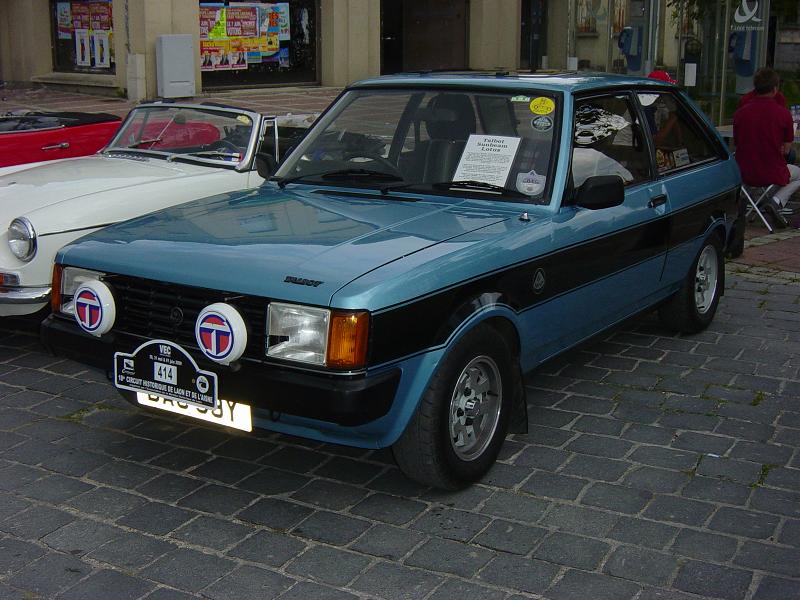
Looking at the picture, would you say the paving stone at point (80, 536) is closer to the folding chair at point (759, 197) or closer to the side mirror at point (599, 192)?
the side mirror at point (599, 192)

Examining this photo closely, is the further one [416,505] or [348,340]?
[416,505]

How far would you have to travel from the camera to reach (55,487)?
4527 millimetres

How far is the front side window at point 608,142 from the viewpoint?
537 cm

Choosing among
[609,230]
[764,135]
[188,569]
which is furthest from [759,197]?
[188,569]

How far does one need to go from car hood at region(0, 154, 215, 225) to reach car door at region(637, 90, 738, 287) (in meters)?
2.93

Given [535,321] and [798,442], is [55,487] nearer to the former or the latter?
[535,321]

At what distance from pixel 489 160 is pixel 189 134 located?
3130mm

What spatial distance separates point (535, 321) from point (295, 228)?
3.80ft

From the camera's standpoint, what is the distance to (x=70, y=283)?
4.68 m

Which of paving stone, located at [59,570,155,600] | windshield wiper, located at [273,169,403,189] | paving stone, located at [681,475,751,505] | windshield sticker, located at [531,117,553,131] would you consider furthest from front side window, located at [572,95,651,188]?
paving stone, located at [59,570,155,600]

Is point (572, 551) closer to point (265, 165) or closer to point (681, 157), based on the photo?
point (265, 165)

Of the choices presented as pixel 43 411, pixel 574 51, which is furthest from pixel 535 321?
pixel 574 51

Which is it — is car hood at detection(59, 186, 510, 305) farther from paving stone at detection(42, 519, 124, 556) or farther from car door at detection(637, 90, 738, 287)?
car door at detection(637, 90, 738, 287)

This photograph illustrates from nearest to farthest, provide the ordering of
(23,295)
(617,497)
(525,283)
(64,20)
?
(617,497)
(525,283)
(23,295)
(64,20)
